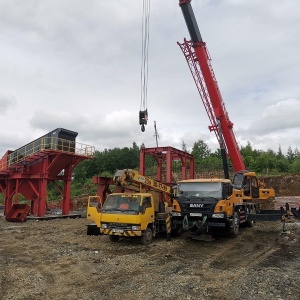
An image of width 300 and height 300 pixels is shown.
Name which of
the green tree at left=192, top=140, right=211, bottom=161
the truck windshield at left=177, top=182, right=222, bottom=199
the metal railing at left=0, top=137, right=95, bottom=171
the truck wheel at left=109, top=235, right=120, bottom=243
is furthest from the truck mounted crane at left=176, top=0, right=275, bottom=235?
the green tree at left=192, top=140, right=211, bottom=161

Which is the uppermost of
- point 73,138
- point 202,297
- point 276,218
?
point 73,138

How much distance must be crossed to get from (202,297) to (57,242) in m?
8.55

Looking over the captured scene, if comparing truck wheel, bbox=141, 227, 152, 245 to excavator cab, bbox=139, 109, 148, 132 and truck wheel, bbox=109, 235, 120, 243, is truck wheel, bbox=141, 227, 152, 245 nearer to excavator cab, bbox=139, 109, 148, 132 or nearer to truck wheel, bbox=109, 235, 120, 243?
truck wheel, bbox=109, 235, 120, 243

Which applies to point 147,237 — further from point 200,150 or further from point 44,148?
point 200,150

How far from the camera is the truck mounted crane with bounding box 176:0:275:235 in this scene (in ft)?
43.9

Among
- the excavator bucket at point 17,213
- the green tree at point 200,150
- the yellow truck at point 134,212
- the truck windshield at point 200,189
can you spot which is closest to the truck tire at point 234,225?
the truck windshield at point 200,189

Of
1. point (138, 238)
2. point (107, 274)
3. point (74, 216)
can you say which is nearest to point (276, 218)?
point (138, 238)

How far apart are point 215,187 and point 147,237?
138 inches

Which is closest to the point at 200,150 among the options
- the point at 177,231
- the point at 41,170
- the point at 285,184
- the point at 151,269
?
the point at 285,184

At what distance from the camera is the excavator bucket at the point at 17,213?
23505 mm

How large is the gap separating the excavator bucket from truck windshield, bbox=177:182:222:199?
14122mm

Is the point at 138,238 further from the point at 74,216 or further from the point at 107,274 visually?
the point at 74,216

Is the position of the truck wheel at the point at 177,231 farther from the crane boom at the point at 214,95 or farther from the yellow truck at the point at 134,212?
the crane boom at the point at 214,95

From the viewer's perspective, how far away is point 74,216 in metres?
27.6
